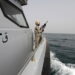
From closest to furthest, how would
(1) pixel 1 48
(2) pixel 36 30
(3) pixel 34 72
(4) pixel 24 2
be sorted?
(1) pixel 1 48
(3) pixel 34 72
(4) pixel 24 2
(2) pixel 36 30

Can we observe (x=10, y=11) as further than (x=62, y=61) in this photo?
No

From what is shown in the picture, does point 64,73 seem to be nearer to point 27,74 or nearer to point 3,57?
point 27,74

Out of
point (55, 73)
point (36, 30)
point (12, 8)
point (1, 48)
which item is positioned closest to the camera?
point (1, 48)

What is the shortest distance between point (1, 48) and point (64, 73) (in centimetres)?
613

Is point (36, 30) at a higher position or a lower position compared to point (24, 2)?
lower

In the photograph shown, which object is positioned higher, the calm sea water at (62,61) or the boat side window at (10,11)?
the boat side window at (10,11)

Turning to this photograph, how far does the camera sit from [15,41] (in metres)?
2.60

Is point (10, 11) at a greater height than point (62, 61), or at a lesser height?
greater

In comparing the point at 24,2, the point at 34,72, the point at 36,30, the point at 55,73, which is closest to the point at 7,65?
the point at 34,72

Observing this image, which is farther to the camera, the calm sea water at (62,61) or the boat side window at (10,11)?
the calm sea water at (62,61)

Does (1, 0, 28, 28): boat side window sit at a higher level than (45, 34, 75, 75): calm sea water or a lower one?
higher

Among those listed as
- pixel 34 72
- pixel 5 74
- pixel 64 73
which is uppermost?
pixel 5 74

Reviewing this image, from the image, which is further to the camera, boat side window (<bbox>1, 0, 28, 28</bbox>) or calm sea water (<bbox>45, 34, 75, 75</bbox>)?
calm sea water (<bbox>45, 34, 75, 75</bbox>)

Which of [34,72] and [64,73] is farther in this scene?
[64,73]
